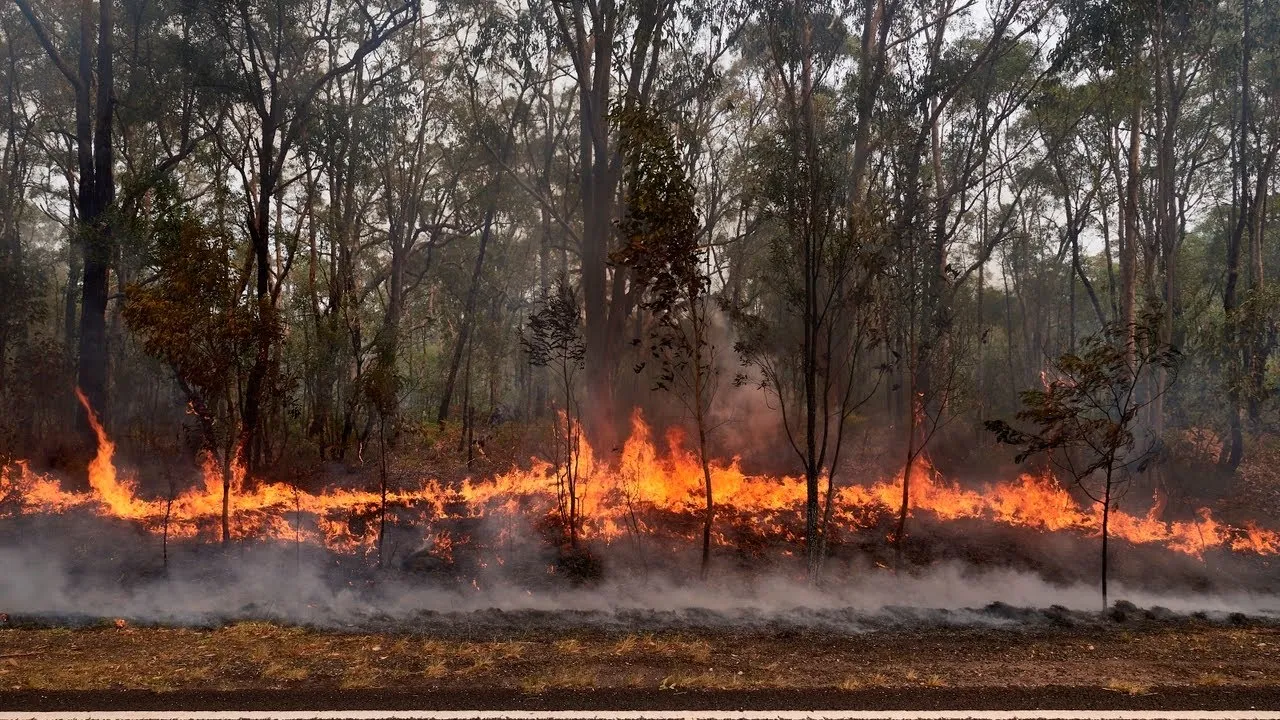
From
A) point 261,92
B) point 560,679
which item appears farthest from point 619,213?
point 560,679

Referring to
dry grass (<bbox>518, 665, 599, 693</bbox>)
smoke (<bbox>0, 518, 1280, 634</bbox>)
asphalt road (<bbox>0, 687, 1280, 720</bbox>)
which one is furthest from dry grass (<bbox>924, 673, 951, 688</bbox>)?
dry grass (<bbox>518, 665, 599, 693</bbox>)

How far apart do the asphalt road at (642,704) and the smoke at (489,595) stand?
418 cm

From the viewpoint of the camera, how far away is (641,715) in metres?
8.00

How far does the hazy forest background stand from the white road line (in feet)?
20.1

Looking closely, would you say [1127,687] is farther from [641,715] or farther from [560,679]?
[560,679]

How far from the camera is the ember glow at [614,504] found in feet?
55.8

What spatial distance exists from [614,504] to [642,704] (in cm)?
993

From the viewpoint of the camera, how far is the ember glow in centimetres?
1702

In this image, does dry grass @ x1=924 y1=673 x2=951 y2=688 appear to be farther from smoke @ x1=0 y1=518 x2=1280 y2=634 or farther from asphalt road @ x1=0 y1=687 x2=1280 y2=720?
smoke @ x1=0 y1=518 x2=1280 y2=634

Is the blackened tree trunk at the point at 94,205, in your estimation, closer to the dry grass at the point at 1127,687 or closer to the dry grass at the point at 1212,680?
the dry grass at the point at 1127,687

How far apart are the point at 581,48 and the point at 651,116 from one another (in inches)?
381

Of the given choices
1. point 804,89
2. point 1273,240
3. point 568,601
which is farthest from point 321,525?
point 1273,240

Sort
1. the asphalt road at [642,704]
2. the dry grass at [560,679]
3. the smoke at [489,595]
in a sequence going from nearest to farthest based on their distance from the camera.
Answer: the asphalt road at [642,704] → the dry grass at [560,679] → the smoke at [489,595]

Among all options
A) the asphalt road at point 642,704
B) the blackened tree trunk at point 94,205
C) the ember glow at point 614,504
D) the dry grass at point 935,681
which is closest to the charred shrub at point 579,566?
the ember glow at point 614,504
